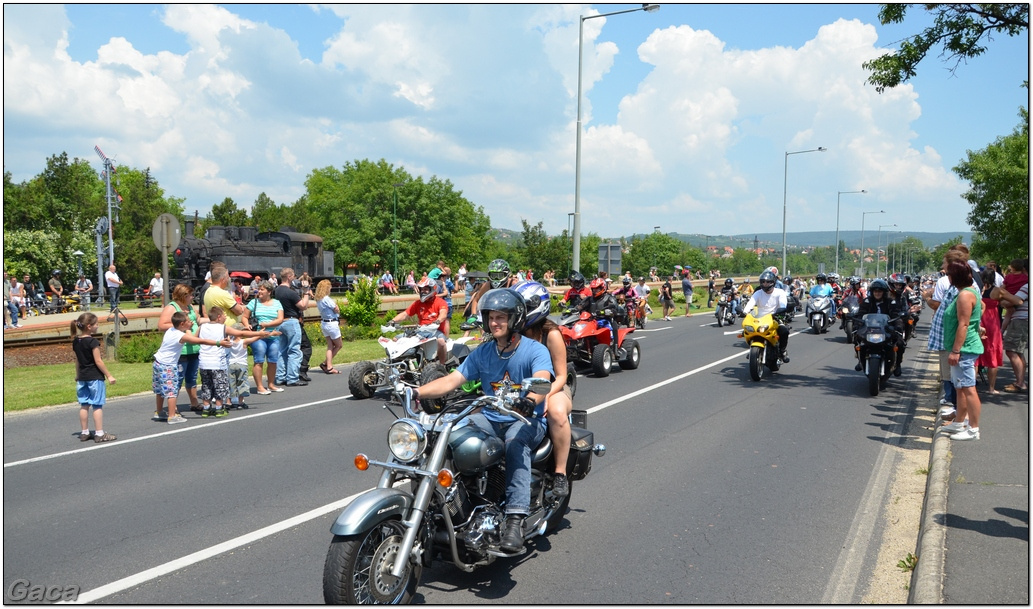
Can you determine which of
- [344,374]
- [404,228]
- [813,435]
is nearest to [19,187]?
[404,228]

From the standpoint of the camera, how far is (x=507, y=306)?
4875 millimetres

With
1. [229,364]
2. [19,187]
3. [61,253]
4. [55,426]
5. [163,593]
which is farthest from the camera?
[19,187]

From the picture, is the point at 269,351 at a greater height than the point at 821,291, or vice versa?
the point at 821,291

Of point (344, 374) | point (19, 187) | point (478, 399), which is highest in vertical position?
point (19, 187)

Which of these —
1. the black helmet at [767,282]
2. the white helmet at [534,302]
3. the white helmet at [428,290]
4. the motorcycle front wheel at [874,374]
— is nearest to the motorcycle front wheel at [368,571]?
the white helmet at [534,302]

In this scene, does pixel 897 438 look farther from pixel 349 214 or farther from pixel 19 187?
pixel 349 214

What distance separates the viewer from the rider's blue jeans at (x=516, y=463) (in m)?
4.73

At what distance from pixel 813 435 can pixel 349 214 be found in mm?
74285

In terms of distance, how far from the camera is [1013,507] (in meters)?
5.94

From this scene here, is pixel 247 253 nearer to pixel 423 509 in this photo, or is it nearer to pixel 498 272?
pixel 498 272

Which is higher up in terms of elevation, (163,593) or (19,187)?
(19,187)

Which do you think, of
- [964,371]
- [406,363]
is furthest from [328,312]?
[964,371]

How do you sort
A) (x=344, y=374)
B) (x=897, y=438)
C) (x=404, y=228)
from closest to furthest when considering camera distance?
(x=897, y=438) → (x=344, y=374) → (x=404, y=228)

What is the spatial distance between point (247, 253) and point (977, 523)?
133 ft
